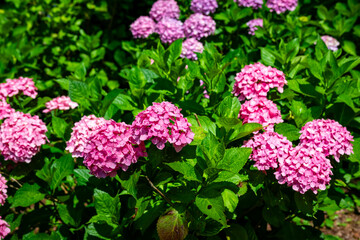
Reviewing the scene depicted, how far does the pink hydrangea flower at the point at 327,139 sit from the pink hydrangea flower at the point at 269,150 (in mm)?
119

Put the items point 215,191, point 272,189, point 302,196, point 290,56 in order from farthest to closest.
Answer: point 290,56 < point 272,189 < point 302,196 < point 215,191

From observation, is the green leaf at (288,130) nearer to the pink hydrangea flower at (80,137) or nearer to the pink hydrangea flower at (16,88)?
the pink hydrangea flower at (80,137)

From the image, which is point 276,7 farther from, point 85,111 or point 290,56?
point 85,111

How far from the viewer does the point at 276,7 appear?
3410 mm

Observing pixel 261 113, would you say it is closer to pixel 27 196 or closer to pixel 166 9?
pixel 27 196

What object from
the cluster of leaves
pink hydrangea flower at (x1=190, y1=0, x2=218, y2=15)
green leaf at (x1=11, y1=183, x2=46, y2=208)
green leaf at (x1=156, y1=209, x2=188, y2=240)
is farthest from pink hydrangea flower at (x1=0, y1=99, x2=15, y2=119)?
pink hydrangea flower at (x1=190, y1=0, x2=218, y2=15)

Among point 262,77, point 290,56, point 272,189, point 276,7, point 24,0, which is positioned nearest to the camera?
point 272,189

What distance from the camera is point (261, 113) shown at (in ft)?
6.44

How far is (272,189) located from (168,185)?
1.91ft

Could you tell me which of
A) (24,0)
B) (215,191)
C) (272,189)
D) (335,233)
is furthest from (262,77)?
(24,0)

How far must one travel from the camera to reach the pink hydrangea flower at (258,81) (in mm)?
2154

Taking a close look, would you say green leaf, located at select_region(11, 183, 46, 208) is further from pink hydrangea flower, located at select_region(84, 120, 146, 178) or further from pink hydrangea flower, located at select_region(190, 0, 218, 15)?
pink hydrangea flower, located at select_region(190, 0, 218, 15)

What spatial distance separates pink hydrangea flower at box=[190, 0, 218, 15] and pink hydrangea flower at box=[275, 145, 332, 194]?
7.12ft

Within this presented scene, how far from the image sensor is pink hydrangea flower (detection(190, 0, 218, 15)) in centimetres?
351
